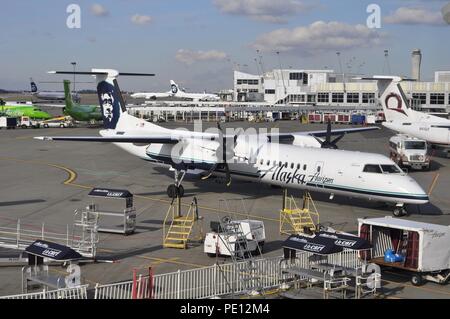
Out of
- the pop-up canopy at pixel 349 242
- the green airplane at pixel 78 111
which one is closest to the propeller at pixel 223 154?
the pop-up canopy at pixel 349 242

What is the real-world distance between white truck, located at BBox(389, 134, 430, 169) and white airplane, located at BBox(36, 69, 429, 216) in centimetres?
1110

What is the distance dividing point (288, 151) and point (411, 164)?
17174mm

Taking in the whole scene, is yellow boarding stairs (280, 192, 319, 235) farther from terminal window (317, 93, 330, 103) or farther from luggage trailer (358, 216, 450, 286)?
terminal window (317, 93, 330, 103)

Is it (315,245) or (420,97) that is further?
(420,97)

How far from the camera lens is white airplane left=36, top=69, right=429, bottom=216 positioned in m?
26.1

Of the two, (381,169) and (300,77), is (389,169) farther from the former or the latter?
(300,77)

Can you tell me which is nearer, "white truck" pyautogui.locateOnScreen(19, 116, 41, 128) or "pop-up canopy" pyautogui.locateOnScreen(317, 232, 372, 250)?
"pop-up canopy" pyautogui.locateOnScreen(317, 232, 372, 250)

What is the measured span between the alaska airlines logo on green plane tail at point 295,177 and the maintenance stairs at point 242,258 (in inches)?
332

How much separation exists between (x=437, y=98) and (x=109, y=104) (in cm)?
10654

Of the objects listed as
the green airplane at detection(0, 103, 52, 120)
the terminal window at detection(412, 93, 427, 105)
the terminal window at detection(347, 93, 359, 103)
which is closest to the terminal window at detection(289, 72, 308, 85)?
the terminal window at detection(347, 93, 359, 103)

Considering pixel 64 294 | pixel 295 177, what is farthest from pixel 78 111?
pixel 64 294

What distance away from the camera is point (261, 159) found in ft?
99.8

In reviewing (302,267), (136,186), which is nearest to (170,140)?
(136,186)

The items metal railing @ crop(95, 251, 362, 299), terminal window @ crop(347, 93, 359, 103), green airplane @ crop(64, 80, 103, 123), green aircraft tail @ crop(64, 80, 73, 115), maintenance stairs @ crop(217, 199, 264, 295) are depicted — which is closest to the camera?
metal railing @ crop(95, 251, 362, 299)
